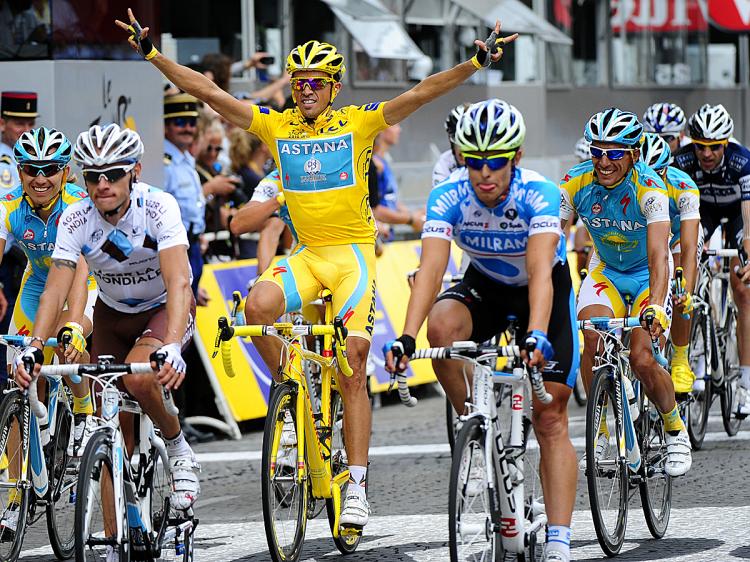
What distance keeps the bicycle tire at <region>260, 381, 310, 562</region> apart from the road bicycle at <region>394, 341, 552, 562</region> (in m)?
1.09

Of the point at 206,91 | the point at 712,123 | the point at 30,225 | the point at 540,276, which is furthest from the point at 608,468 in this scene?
the point at 712,123

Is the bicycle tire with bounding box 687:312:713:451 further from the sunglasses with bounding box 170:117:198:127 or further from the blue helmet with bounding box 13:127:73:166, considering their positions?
the blue helmet with bounding box 13:127:73:166

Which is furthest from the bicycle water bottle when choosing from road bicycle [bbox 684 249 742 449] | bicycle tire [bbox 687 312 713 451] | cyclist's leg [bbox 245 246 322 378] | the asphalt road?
bicycle tire [bbox 687 312 713 451]

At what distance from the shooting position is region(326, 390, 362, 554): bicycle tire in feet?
25.5

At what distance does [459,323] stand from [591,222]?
1.78 metres

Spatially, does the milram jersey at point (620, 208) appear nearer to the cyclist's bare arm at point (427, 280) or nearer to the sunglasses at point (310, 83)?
the sunglasses at point (310, 83)

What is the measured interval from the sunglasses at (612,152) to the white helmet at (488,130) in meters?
1.58

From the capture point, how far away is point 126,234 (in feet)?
23.5

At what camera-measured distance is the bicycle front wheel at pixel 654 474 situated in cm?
802

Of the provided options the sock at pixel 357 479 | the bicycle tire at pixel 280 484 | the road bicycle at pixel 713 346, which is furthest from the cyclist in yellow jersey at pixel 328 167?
the road bicycle at pixel 713 346

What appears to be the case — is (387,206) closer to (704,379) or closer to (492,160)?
(704,379)

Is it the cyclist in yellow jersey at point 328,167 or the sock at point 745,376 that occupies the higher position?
the cyclist in yellow jersey at point 328,167

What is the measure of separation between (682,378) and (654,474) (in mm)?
1885

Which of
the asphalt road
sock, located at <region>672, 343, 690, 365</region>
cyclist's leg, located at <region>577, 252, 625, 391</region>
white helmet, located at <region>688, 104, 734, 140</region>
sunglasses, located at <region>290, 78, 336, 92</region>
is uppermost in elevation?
sunglasses, located at <region>290, 78, 336, 92</region>
